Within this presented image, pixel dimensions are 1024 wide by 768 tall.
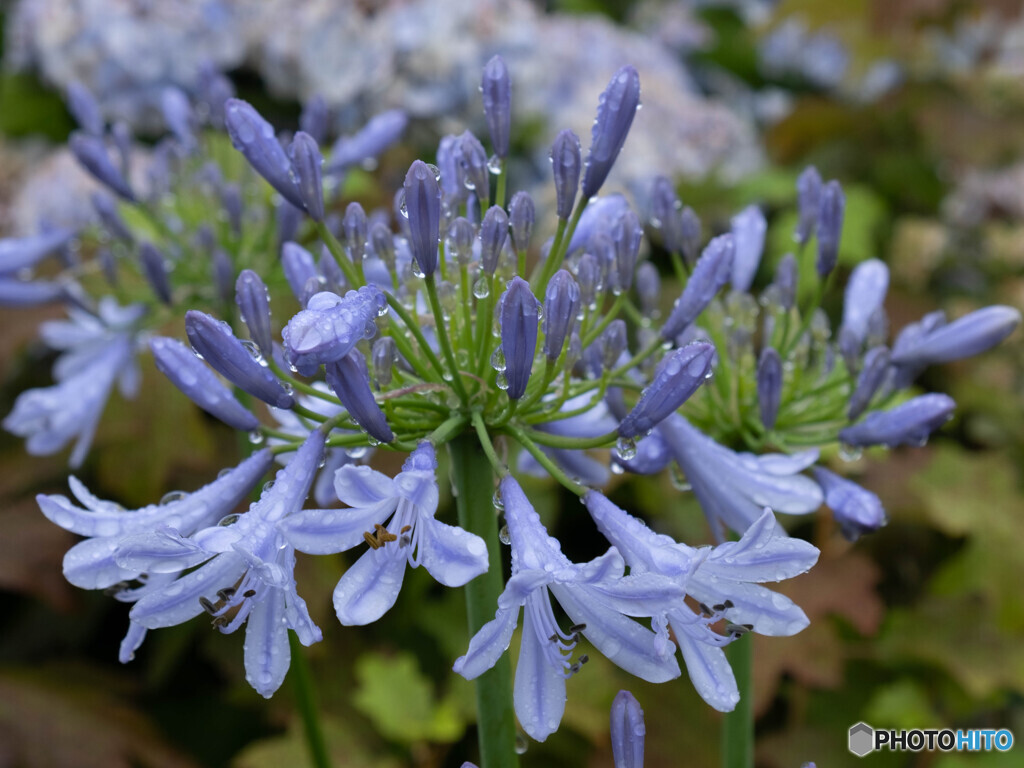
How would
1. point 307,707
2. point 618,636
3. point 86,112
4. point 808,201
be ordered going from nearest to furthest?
point 618,636 → point 808,201 → point 307,707 → point 86,112

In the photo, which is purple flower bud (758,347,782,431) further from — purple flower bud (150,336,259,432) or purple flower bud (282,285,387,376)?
purple flower bud (150,336,259,432)

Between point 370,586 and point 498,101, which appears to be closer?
point 370,586

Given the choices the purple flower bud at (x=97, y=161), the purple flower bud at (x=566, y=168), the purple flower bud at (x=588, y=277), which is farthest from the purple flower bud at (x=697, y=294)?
the purple flower bud at (x=97, y=161)

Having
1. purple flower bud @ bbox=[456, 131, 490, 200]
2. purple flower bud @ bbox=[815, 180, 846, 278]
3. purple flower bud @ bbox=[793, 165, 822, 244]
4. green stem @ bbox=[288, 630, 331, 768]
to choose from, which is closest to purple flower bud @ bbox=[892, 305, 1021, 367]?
purple flower bud @ bbox=[815, 180, 846, 278]

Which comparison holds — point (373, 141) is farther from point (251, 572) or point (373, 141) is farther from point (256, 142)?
point (251, 572)

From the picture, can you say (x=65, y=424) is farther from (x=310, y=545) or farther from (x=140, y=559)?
(x=310, y=545)

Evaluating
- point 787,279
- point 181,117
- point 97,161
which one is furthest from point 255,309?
point 181,117

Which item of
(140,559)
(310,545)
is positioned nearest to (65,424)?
(140,559)
